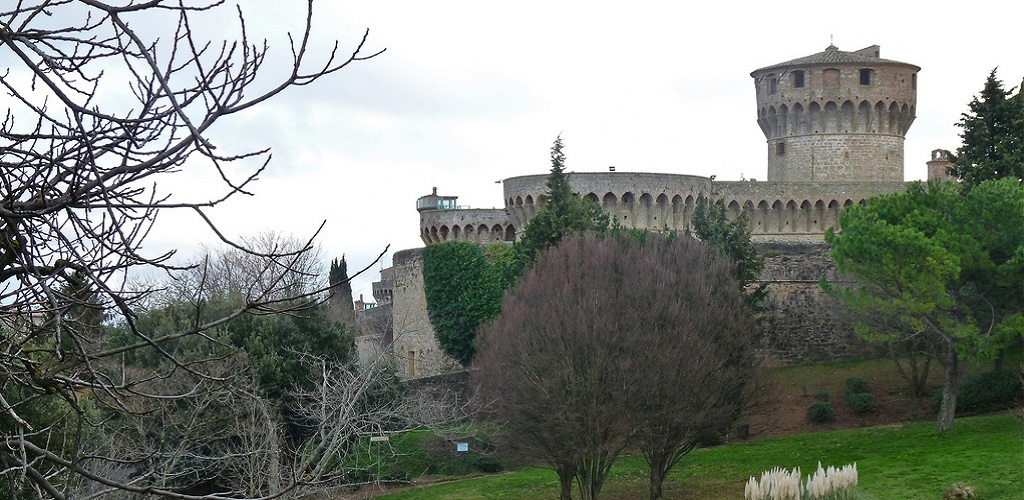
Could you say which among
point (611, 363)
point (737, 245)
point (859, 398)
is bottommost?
point (859, 398)

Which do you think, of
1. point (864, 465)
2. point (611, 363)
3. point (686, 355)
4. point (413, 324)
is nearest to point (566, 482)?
point (611, 363)

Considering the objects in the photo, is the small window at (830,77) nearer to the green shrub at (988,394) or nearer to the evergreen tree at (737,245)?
the evergreen tree at (737,245)

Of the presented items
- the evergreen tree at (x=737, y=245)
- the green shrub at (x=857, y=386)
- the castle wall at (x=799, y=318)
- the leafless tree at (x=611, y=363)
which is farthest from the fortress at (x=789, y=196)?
the leafless tree at (x=611, y=363)

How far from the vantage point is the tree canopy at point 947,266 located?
2789cm

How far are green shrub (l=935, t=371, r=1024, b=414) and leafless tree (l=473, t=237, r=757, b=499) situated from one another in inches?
233

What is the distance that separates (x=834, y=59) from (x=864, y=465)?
2321 centimetres

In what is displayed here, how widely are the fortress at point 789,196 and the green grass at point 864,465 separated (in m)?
7.70

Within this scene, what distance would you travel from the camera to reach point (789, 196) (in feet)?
146

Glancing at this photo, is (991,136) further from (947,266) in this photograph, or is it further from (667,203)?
(667,203)

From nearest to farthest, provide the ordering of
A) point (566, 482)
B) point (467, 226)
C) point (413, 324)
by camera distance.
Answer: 1. point (566, 482)
2. point (413, 324)
3. point (467, 226)

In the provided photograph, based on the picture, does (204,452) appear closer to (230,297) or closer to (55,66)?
(230,297)

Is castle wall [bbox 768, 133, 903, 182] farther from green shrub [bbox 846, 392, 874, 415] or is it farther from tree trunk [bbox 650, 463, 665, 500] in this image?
tree trunk [bbox 650, 463, 665, 500]

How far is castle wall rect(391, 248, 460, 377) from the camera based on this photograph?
4138cm

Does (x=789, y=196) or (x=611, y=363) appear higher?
(x=789, y=196)
